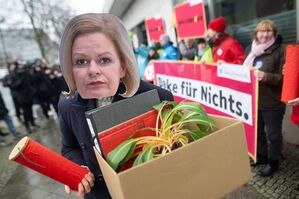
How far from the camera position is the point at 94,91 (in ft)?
3.69

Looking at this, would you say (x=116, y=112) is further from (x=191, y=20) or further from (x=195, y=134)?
(x=191, y=20)

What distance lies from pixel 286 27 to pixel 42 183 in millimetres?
4164

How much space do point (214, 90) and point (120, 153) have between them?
259cm

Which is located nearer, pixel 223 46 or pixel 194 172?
pixel 194 172

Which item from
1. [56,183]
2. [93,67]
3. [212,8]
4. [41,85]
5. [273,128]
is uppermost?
[212,8]

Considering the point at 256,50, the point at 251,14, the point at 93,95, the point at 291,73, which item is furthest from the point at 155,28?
the point at 93,95

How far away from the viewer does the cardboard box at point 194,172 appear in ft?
2.55

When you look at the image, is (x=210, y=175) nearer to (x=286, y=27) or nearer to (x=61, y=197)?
(x=61, y=197)

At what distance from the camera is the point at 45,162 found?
95 cm

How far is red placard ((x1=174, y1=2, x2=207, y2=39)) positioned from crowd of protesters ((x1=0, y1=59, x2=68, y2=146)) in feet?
12.5

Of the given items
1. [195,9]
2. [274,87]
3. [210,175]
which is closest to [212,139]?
[210,175]

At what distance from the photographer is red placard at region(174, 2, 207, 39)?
4.27 metres

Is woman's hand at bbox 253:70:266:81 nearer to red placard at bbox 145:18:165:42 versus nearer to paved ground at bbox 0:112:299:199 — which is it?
paved ground at bbox 0:112:299:199

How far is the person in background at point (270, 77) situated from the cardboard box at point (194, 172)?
193 centimetres
